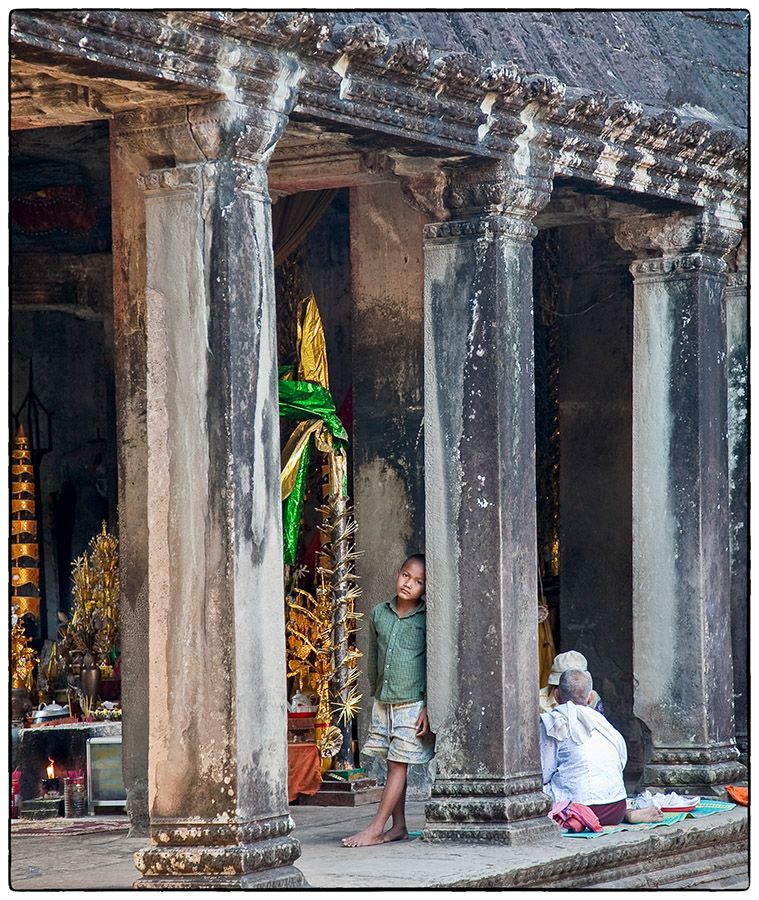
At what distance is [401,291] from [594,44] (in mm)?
1703

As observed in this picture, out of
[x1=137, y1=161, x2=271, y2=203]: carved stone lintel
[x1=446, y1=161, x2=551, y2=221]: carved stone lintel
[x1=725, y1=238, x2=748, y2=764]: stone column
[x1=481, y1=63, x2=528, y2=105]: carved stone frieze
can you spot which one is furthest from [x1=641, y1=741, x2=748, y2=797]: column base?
[x1=137, y1=161, x2=271, y2=203]: carved stone lintel

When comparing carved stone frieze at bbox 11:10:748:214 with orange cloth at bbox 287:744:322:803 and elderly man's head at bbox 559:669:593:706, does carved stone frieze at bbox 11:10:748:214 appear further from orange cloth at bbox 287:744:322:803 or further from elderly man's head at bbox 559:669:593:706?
orange cloth at bbox 287:744:322:803

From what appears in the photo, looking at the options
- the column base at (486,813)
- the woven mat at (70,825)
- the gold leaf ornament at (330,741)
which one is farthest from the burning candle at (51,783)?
the column base at (486,813)

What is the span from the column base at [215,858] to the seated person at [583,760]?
7.92 feet

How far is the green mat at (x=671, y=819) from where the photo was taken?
31.3ft

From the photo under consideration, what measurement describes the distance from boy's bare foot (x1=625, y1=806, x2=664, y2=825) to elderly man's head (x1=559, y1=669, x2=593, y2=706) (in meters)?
0.58

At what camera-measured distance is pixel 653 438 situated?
36.7 ft

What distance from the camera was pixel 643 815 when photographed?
9.99 meters

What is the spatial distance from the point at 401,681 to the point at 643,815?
153cm

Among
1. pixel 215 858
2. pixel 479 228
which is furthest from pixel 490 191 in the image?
pixel 215 858

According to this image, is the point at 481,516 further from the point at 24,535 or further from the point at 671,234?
the point at 24,535

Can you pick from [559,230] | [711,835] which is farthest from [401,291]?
[711,835]

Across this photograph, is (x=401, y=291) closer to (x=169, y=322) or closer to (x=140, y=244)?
(x=140, y=244)

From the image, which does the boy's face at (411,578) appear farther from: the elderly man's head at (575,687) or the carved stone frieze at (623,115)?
the carved stone frieze at (623,115)
